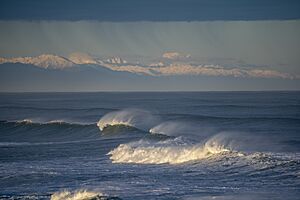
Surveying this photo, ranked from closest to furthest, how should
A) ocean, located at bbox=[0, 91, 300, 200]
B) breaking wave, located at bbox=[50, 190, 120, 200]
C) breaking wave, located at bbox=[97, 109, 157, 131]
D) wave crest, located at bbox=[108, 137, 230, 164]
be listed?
breaking wave, located at bbox=[50, 190, 120, 200], ocean, located at bbox=[0, 91, 300, 200], wave crest, located at bbox=[108, 137, 230, 164], breaking wave, located at bbox=[97, 109, 157, 131]

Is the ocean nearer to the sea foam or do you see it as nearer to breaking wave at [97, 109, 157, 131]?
the sea foam

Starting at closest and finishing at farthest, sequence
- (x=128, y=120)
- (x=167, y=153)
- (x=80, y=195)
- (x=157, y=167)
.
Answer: (x=80, y=195)
(x=157, y=167)
(x=167, y=153)
(x=128, y=120)

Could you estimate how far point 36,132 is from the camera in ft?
177

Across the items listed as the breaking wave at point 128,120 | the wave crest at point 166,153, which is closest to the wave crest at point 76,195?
Answer: the wave crest at point 166,153

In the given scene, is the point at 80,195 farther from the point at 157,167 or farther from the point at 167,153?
the point at 167,153

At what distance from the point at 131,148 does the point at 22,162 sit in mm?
5954

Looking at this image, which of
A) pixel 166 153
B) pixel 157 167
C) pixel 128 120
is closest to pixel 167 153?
pixel 166 153

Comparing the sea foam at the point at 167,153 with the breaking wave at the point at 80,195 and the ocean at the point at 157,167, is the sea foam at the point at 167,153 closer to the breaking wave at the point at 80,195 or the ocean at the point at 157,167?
the ocean at the point at 157,167

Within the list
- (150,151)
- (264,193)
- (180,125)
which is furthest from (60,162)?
(180,125)

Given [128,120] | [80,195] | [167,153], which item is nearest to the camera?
[80,195]

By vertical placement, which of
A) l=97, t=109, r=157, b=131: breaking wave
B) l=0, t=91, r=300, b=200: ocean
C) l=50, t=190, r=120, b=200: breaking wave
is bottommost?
l=50, t=190, r=120, b=200: breaking wave

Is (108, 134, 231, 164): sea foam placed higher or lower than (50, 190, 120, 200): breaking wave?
higher

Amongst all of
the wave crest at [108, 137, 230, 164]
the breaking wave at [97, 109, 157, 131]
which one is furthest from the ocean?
the breaking wave at [97, 109, 157, 131]

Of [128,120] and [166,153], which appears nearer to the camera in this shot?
[166,153]
